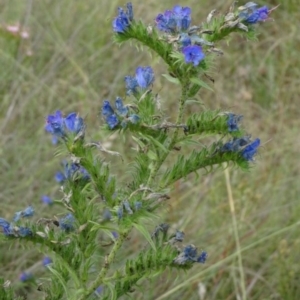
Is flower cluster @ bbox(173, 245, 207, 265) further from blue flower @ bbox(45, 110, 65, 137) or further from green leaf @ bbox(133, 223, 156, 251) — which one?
blue flower @ bbox(45, 110, 65, 137)

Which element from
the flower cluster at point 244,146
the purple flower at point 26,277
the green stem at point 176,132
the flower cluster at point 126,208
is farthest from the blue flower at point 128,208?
the purple flower at point 26,277

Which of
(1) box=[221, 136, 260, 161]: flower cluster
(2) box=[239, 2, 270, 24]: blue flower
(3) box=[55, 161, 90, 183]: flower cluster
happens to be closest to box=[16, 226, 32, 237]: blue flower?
(3) box=[55, 161, 90, 183]: flower cluster

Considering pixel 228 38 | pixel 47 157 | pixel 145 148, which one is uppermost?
pixel 47 157

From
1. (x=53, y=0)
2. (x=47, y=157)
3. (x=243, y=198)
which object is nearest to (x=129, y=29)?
(x=243, y=198)

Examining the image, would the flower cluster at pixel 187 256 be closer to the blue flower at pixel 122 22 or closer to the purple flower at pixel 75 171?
the purple flower at pixel 75 171

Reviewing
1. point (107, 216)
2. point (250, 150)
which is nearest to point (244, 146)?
point (250, 150)

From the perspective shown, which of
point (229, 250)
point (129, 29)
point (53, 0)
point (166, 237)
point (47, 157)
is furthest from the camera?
point (53, 0)

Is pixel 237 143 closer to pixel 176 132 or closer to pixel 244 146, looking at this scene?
pixel 244 146

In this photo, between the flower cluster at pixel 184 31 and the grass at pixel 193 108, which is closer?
the flower cluster at pixel 184 31

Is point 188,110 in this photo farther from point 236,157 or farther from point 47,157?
point 236,157
